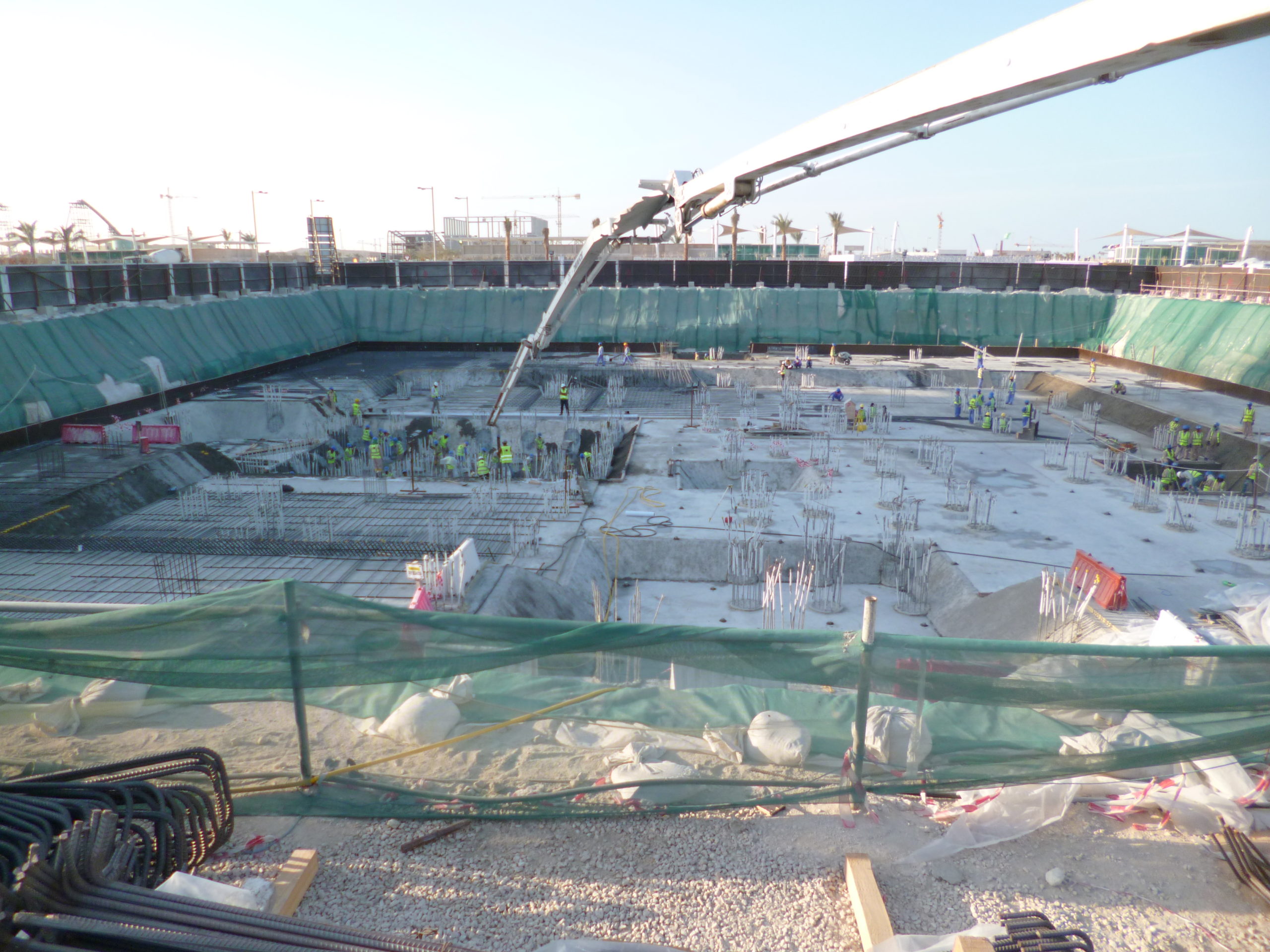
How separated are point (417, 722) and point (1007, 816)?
3730 millimetres

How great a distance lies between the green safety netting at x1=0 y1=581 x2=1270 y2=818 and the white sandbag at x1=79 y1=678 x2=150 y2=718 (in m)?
0.03

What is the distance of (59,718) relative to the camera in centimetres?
A: 550

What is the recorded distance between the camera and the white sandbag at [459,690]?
18.5 ft

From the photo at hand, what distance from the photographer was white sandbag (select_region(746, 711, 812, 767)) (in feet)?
17.4

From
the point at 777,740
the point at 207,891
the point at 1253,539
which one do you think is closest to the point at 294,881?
the point at 207,891

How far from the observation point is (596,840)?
502 cm

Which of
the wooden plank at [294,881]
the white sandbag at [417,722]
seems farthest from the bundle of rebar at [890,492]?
the wooden plank at [294,881]

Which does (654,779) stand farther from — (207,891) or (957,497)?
(957,497)

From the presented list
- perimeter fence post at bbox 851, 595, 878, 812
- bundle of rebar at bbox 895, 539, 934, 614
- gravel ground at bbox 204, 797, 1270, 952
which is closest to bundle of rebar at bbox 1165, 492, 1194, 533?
bundle of rebar at bbox 895, 539, 934, 614

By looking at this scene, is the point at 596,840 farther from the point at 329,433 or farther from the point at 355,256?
the point at 355,256

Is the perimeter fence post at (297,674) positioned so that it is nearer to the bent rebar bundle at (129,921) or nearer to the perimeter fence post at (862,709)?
the bent rebar bundle at (129,921)

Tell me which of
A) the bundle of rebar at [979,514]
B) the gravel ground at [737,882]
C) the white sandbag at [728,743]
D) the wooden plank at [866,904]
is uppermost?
the white sandbag at [728,743]

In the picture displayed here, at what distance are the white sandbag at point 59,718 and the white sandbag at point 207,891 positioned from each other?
79.2 inches

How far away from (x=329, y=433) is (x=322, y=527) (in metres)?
10.0
